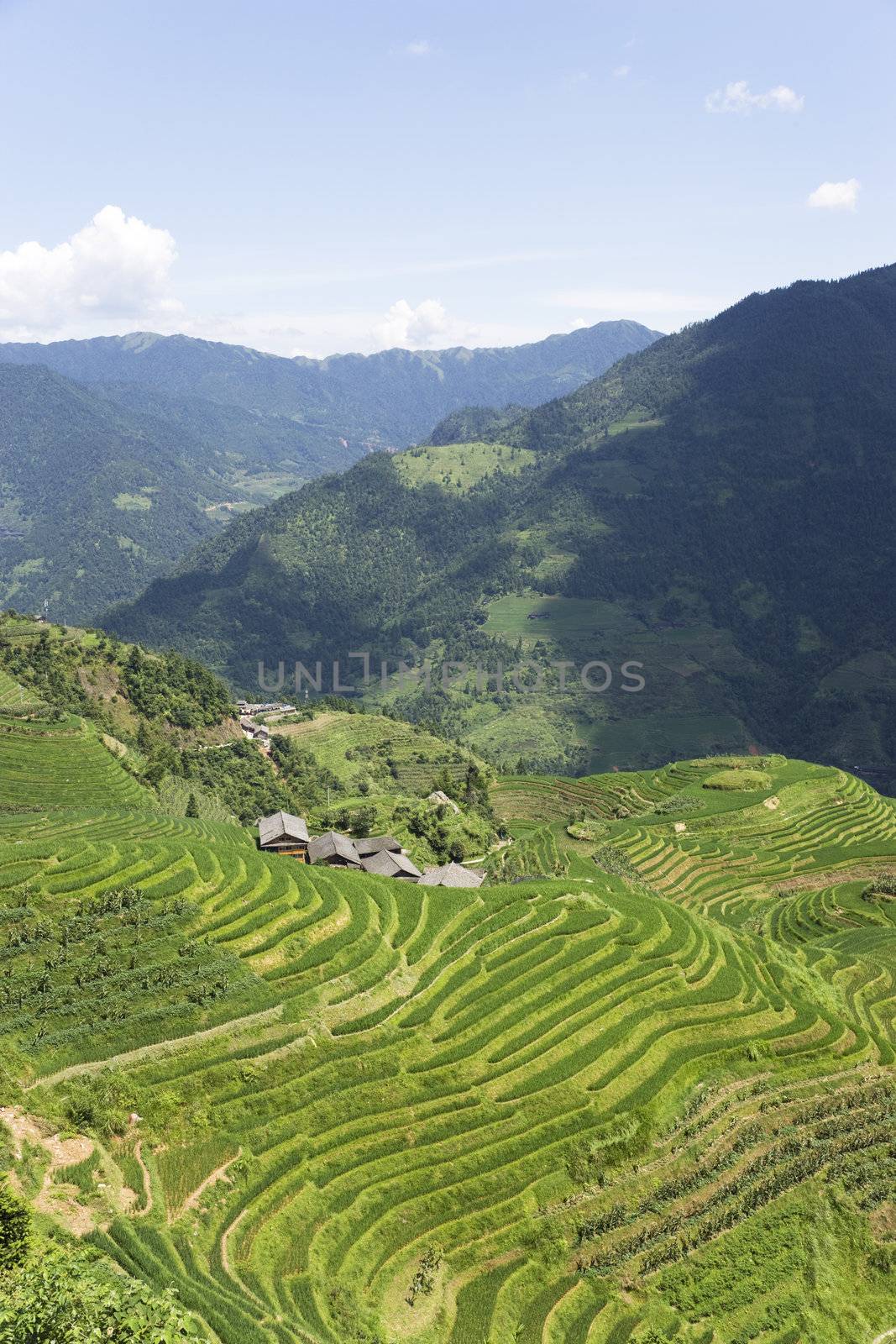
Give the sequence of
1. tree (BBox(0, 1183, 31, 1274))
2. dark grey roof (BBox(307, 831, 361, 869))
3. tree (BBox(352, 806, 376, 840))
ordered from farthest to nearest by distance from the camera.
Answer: tree (BBox(352, 806, 376, 840))
dark grey roof (BBox(307, 831, 361, 869))
tree (BBox(0, 1183, 31, 1274))

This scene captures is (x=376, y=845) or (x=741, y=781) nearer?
(x=376, y=845)

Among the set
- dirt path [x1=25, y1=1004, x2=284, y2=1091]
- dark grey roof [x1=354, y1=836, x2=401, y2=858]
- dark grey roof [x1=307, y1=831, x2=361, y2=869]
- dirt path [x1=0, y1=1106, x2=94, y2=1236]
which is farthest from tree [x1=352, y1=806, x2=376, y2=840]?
dirt path [x1=0, y1=1106, x2=94, y2=1236]

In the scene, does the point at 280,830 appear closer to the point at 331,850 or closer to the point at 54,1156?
the point at 331,850

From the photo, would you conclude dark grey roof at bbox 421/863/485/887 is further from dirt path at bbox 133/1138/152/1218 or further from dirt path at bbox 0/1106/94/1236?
dirt path at bbox 0/1106/94/1236

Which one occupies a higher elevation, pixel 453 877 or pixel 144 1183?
pixel 144 1183

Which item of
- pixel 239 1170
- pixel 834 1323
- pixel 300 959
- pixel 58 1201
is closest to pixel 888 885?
pixel 834 1323

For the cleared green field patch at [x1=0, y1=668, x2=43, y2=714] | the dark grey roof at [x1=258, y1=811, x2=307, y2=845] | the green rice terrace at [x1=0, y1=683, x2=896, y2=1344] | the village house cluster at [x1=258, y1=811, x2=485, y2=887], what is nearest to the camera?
the green rice terrace at [x1=0, y1=683, x2=896, y2=1344]

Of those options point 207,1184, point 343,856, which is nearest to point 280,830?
point 343,856
